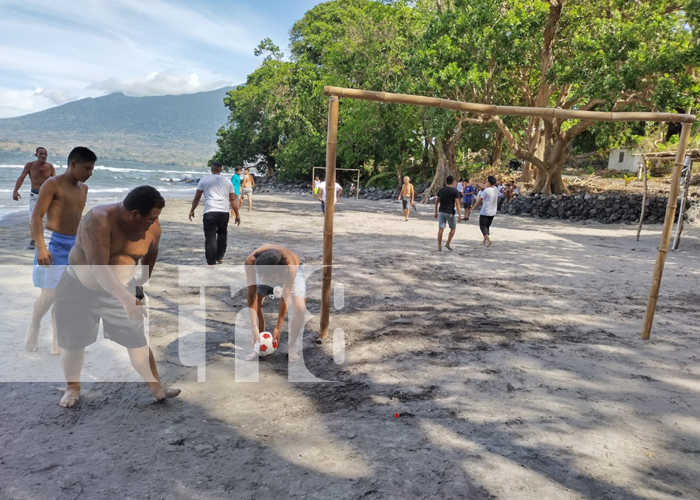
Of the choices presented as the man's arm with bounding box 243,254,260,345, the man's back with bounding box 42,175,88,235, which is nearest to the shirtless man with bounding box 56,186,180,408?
the man's arm with bounding box 243,254,260,345

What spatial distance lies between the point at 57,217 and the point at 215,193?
368cm

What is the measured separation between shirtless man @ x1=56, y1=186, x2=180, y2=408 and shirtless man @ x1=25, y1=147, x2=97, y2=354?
0.96m

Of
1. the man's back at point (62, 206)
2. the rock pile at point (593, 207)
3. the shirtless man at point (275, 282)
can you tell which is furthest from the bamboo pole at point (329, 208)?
the rock pile at point (593, 207)

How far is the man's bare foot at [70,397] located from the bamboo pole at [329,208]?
2.29 metres

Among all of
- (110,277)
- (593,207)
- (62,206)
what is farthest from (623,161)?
(110,277)

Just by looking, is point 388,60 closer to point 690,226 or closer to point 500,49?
point 500,49

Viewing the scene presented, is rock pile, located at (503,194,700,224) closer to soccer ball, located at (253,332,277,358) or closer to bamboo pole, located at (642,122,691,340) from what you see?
bamboo pole, located at (642,122,691,340)

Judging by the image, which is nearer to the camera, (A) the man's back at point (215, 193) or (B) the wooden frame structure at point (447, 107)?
(B) the wooden frame structure at point (447, 107)

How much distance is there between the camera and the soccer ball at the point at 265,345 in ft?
14.2

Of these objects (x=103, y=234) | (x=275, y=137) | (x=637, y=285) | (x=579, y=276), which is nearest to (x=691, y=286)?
(x=637, y=285)

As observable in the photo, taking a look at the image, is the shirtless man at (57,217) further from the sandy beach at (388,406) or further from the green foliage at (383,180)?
the green foliage at (383,180)

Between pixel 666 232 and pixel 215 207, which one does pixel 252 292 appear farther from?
pixel 666 232

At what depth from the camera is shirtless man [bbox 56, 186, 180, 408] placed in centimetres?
303

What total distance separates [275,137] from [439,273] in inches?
1527
